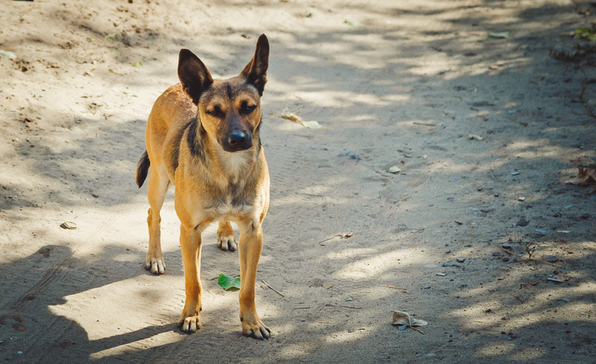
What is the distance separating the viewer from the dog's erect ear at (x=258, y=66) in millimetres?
3491

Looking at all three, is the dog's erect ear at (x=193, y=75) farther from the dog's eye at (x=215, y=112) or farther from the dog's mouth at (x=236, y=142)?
the dog's mouth at (x=236, y=142)

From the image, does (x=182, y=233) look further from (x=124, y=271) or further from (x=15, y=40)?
(x=15, y=40)

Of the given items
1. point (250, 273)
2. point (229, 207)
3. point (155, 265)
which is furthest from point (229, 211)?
point (155, 265)

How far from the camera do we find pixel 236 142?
318cm

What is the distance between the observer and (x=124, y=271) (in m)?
4.10

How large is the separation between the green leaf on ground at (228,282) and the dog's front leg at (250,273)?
50 cm

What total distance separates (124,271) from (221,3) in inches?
265

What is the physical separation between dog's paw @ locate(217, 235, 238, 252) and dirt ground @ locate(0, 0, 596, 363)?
0.32ft

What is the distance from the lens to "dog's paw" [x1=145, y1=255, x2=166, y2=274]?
4.16m

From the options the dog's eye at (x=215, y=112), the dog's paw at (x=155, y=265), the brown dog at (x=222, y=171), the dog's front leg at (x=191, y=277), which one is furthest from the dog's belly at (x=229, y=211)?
the dog's paw at (x=155, y=265)

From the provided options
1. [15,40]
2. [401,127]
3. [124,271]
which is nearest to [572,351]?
[124,271]

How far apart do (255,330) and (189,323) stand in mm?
517

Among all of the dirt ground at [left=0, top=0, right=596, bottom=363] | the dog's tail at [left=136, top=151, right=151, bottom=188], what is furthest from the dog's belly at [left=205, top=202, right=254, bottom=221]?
the dog's tail at [left=136, top=151, right=151, bottom=188]

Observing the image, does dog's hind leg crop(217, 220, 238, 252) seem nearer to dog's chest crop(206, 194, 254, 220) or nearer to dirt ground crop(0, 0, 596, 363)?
dirt ground crop(0, 0, 596, 363)
